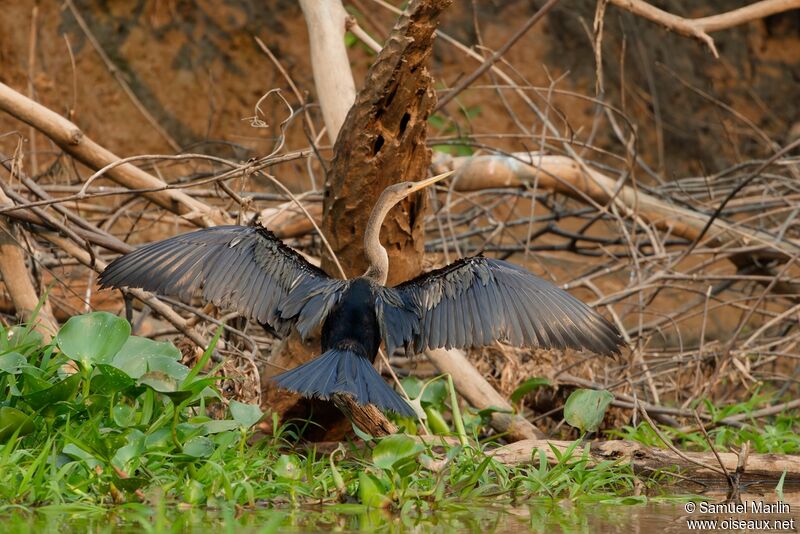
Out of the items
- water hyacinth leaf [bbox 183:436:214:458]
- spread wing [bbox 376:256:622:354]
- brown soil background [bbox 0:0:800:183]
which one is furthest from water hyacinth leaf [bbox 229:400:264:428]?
brown soil background [bbox 0:0:800:183]

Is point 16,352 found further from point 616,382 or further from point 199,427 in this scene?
point 616,382

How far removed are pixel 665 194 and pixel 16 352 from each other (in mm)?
4195

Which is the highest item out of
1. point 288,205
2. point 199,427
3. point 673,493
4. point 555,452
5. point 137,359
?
point 288,205

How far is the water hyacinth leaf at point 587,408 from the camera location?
4043mm

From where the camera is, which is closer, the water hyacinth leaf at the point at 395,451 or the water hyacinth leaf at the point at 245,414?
the water hyacinth leaf at the point at 395,451

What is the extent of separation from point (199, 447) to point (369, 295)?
0.90 m

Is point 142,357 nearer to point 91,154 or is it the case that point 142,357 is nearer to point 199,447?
point 199,447

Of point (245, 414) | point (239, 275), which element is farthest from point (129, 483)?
point (239, 275)

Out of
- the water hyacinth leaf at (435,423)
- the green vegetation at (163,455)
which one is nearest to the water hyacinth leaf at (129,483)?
the green vegetation at (163,455)

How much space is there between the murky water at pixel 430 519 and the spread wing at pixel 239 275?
95 cm

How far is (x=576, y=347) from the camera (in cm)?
374

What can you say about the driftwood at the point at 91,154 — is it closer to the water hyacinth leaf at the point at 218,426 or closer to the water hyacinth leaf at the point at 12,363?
the water hyacinth leaf at the point at 12,363

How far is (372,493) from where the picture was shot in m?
3.12

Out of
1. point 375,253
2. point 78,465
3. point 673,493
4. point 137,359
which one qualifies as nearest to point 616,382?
point 673,493
